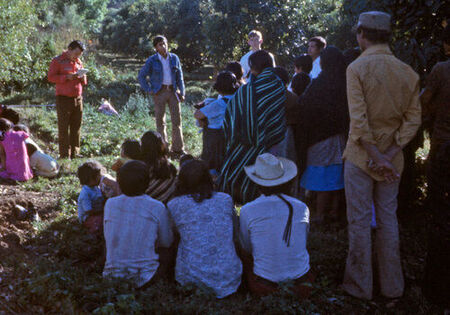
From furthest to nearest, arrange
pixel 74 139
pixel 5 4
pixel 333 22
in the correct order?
pixel 333 22, pixel 5 4, pixel 74 139

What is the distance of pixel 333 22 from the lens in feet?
46.3

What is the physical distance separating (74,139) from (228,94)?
432 centimetres

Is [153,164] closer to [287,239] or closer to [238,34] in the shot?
[287,239]

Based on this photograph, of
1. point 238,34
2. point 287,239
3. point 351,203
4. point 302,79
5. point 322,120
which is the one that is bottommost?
point 287,239

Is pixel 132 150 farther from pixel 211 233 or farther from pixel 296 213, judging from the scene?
pixel 296 213

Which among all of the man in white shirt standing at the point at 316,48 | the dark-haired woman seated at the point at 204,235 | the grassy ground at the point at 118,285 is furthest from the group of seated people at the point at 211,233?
the man in white shirt standing at the point at 316,48

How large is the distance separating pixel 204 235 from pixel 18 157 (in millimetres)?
4407

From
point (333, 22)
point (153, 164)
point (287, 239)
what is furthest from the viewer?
point (333, 22)

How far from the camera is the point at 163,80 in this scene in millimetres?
8961

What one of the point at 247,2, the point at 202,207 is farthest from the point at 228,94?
the point at 247,2

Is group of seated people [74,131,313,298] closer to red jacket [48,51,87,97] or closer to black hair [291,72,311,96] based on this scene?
black hair [291,72,311,96]

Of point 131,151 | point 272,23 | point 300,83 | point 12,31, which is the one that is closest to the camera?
point 131,151

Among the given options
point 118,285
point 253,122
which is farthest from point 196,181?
point 253,122

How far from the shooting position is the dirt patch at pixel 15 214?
498cm
